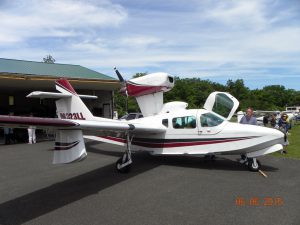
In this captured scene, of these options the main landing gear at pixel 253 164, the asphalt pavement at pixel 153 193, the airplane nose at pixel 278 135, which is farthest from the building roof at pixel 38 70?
the airplane nose at pixel 278 135

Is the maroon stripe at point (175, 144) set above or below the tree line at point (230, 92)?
below

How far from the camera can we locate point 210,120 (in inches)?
370

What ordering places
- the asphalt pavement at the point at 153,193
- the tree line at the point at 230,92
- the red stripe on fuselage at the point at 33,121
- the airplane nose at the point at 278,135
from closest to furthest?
1. the red stripe on fuselage at the point at 33,121
2. the asphalt pavement at the point at 153,193
3. the airplane nose at the point at 278,135
4. the tree line at the point at 230,92

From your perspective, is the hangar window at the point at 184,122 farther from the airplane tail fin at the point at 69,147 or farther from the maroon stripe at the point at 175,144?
the airplane tail fin at the point at 69,147

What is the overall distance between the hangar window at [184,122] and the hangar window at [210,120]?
0.29 metres

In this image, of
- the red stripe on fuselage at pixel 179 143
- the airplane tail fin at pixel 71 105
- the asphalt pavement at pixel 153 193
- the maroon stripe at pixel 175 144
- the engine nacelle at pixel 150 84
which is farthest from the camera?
the airplane tail fin at pixel 71 105

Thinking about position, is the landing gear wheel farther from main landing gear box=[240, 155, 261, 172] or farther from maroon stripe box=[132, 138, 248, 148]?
maroon stripe box=[132, 138, 248, 148]

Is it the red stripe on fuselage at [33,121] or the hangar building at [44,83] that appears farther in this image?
the hangar building at [44,83]

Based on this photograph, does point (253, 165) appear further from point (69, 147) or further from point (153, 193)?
point (69, 147)

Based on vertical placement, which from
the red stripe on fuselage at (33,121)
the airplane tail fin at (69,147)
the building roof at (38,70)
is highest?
the building roof at (38,70)

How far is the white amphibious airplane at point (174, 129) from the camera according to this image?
8625 mm

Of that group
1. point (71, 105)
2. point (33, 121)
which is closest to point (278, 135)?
point (33, 121)

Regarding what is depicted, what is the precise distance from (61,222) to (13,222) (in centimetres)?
87

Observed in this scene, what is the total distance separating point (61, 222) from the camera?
5391 mm
